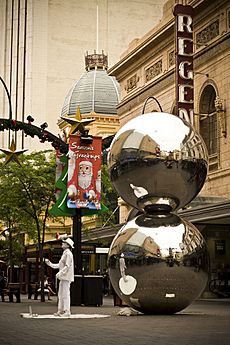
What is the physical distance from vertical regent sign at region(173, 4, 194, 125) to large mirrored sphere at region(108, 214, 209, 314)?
17.7 meters

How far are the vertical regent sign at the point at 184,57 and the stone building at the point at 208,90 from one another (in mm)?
954

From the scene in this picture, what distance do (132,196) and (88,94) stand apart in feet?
156

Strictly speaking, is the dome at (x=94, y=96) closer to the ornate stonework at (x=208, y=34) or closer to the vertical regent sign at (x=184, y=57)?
the ornate stonework at (x=208, y=34)

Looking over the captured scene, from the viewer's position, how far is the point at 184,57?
3294cm

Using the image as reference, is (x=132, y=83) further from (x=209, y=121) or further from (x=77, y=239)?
(x=77, y=239)

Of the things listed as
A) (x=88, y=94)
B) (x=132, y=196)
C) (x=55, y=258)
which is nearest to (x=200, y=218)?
(x=132, y=196)

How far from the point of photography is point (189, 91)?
3291 centimetres

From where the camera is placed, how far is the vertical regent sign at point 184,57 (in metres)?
32.8

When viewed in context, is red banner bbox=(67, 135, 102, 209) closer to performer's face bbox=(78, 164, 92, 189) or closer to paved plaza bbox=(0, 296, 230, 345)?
performer's face bbox=(78, 164, 92, 189)

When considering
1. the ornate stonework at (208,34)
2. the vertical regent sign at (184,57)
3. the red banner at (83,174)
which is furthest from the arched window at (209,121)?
the red banner at (83,174)

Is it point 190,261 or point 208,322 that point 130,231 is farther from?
point 208,322

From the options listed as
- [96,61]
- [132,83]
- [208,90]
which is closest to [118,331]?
[208,90]

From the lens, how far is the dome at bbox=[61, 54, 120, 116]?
6119cm

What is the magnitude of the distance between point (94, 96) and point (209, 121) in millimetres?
28821
